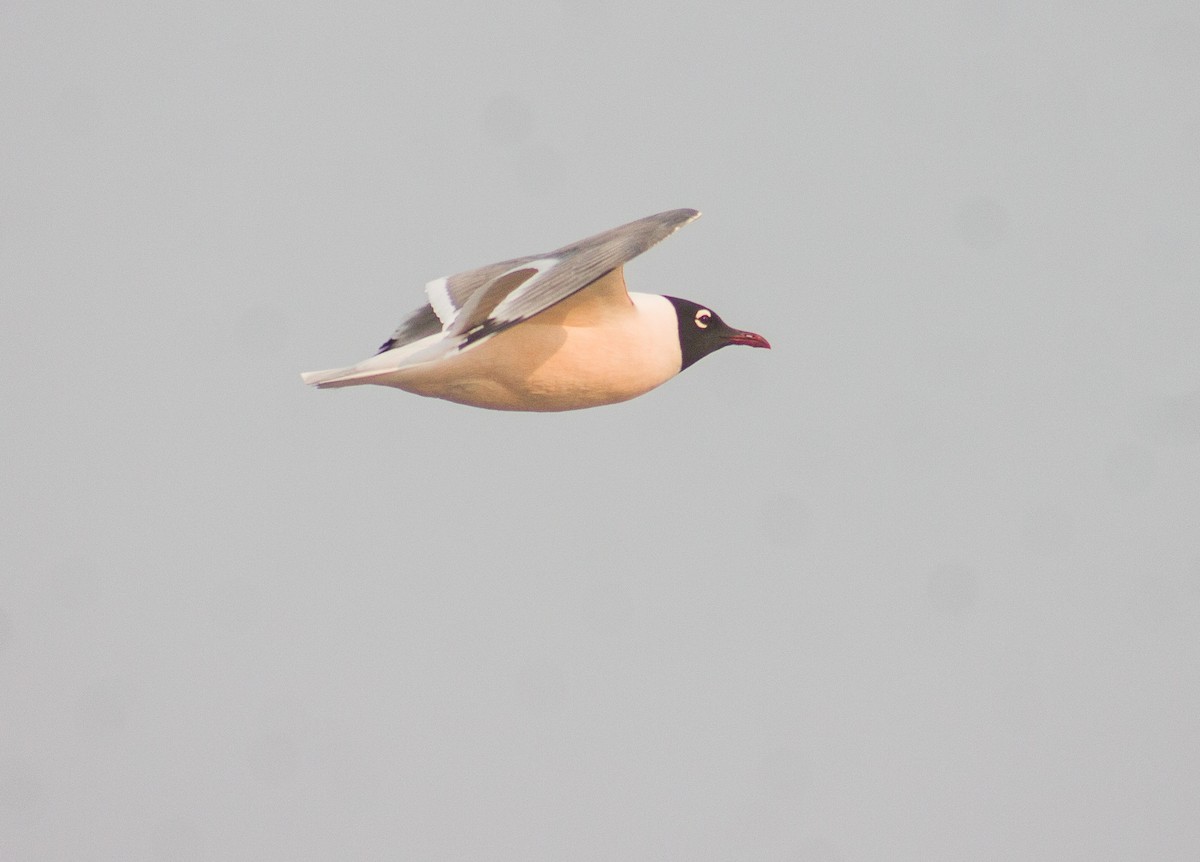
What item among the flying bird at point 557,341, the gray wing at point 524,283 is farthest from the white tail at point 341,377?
the gray wing at point 524,283

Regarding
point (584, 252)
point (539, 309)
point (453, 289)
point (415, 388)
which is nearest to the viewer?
point (539, 309)

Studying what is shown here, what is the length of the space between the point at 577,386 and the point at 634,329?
41 centimetres

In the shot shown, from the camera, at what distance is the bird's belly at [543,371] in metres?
7.58

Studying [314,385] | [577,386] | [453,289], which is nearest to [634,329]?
[577,386]

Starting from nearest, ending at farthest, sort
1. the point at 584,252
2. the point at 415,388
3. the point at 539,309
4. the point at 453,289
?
1. the point at 539,309
2. the point at 584,252
3. the point at 415,388
4. the point at 453,289

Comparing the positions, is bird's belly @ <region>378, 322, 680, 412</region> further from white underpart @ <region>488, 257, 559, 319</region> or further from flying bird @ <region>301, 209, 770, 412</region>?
white underpart @ <region>488, 257, 559, 319</region>

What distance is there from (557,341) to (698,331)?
994 mm

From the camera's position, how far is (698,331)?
850 centimetres

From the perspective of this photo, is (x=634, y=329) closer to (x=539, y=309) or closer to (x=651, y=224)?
(x=651, y=224)

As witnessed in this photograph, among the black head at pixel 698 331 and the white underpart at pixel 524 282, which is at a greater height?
the white underpart at pixel 524 282

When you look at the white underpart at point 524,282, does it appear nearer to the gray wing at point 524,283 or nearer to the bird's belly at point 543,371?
the gray wing at point 524,283

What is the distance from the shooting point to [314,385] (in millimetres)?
7395

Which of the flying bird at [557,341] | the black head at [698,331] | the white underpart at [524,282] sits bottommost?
the black head at [698,331]

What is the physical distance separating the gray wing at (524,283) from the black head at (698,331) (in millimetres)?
858
